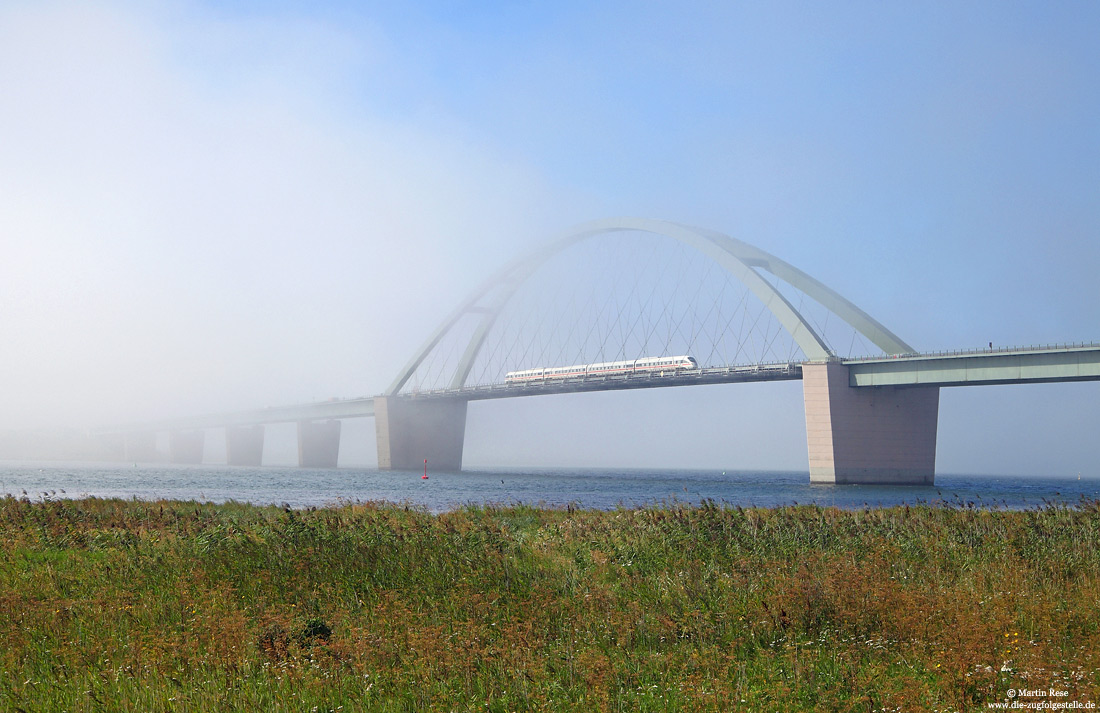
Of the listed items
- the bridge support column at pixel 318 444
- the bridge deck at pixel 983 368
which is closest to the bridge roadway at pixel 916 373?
the bridge deck at pixel 983 368

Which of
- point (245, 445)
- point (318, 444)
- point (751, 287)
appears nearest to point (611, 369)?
point (751, 287)

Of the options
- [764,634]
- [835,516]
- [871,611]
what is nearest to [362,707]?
[764,634]

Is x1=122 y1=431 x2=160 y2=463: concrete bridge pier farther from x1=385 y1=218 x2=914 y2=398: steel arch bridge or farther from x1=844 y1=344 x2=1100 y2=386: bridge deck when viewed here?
x1=844 y1=344 x2=1100 y2=386: bridge deck

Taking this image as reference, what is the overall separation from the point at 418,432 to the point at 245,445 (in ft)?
224

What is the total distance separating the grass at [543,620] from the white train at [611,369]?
62718 millimetres

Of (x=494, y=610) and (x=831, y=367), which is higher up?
(x=831, y=367)

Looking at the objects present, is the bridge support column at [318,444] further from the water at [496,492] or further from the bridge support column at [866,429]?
the bridge support column at [866,429]

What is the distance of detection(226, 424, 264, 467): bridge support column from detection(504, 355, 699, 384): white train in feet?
276

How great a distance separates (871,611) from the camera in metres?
7.77

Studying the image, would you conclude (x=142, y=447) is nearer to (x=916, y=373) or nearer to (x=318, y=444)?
(x=318, y=444)

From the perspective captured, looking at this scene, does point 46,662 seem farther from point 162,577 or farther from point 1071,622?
point 1071,622

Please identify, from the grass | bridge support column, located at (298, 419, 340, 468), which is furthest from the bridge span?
the grass

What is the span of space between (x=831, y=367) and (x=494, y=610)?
57.9 metres

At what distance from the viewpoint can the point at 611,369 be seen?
8388 cm
